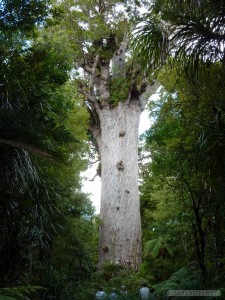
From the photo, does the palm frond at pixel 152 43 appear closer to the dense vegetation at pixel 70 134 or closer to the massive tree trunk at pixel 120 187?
the dense vegetation at pixel 70 134

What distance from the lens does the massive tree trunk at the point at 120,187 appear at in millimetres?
8117

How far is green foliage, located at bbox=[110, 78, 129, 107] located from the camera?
32.9 ft

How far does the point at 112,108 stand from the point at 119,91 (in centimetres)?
52

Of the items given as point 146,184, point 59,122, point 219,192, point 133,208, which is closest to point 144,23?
point 219,192

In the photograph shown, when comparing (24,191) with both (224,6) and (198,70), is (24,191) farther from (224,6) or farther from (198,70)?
(224,6)

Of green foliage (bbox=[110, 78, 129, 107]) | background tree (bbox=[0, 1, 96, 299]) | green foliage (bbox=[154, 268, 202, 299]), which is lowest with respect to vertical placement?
green foliage (bbox=[154, 268, 202, 299])

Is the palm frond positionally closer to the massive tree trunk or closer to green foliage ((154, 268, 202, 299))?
green foliage ((154, 268, 202, 299))

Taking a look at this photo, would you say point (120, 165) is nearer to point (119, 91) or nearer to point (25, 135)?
point (119, 91)

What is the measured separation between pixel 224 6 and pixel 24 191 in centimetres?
351

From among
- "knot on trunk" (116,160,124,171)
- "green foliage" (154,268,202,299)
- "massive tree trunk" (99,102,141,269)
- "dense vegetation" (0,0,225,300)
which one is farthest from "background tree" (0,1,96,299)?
"knot on trunk" (116,160,124,171)

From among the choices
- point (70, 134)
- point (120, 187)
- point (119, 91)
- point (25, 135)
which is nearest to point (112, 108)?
point (119, 91)

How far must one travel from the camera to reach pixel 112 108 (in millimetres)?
10141

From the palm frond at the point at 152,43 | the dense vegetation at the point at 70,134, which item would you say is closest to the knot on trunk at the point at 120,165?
the dense vegetation at the point at 70,134

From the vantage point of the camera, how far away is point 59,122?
6.31 meters
